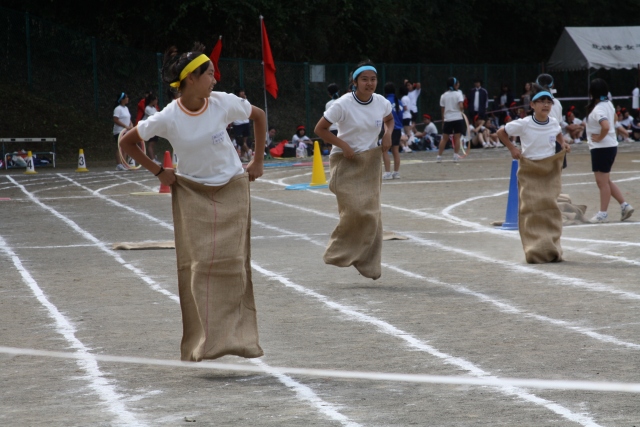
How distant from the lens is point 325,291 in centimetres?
915

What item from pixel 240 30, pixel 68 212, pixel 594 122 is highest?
pixel 240 30

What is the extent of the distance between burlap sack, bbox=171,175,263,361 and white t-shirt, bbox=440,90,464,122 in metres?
20.2

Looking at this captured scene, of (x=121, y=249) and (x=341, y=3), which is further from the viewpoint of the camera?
(x=341, y=3)

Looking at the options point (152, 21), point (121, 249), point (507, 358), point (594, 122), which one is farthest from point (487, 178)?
point (152, 21)

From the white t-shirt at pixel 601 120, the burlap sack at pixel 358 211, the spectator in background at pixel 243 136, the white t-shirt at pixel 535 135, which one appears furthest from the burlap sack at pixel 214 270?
the spectator in background at pixel 243 136

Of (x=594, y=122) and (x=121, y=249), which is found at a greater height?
(x=594, y=122)

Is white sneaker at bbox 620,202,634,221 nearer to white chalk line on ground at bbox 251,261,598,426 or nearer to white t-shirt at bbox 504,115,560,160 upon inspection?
white t-shirt at bbox 504,115,560,160

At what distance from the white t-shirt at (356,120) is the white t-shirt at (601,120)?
4491mm

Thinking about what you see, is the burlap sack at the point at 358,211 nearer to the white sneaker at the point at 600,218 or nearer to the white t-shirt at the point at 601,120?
the white t-shirt at the point at 601,120

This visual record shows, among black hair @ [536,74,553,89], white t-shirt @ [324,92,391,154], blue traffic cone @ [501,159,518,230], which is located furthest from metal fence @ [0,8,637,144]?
white t-shirt @ [324,92,391,154]

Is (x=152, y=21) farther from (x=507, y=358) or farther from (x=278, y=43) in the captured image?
(x=507, y=358)

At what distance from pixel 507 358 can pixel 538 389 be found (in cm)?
78

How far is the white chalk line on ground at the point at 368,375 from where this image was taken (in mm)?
5660

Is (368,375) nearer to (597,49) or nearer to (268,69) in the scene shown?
(268,69)
